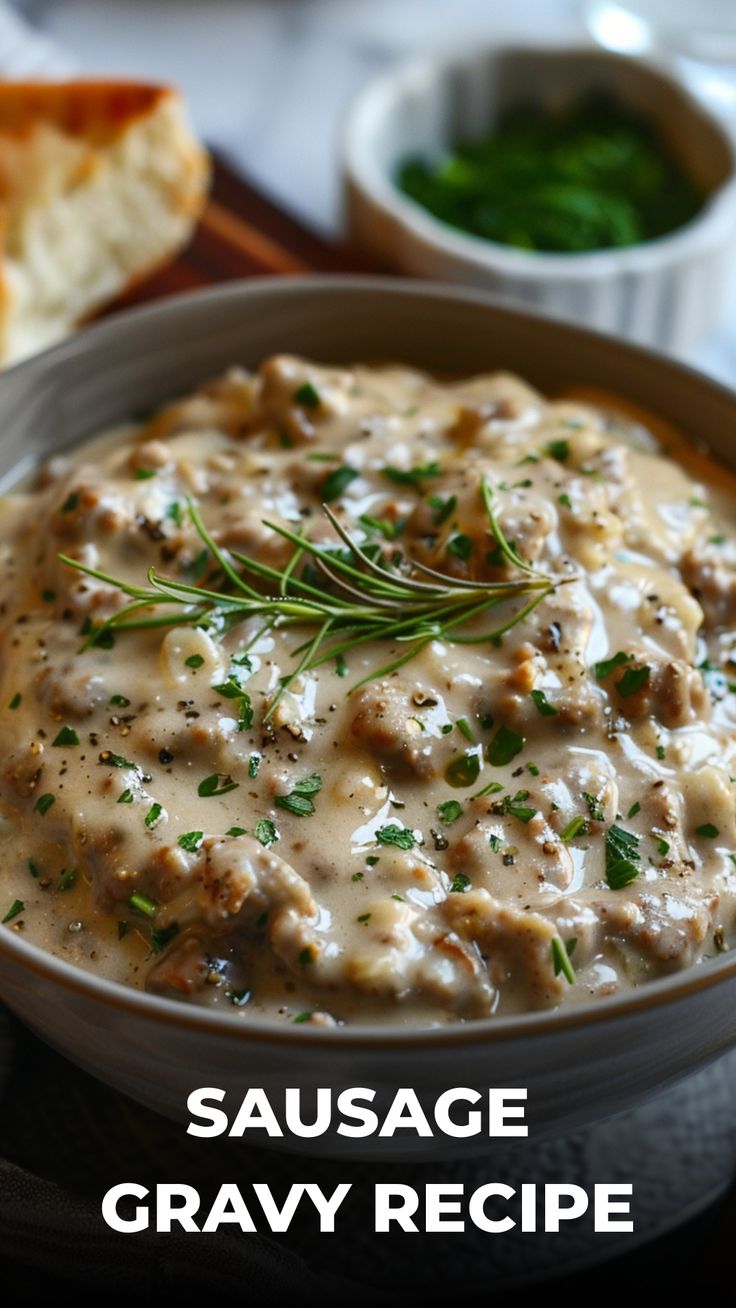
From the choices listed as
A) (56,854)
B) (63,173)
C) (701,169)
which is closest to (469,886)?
(56,854)

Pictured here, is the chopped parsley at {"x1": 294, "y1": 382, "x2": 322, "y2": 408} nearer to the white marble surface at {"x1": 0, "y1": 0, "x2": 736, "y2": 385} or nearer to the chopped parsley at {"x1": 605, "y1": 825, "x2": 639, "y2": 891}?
the chopped parsley at {"x1": 605, "y1": 825, "x2": 639, "y2": 891}

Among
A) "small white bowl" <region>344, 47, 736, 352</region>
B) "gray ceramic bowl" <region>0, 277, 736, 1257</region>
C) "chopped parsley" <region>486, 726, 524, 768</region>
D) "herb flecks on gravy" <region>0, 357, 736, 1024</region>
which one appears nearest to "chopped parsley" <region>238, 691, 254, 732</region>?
"herb flecks on gravy" <region>0, 357, 736, 1024</region>

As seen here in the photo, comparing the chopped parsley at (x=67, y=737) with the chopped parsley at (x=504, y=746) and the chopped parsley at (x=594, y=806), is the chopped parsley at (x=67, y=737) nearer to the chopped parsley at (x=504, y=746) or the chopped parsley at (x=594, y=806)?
the chopped parsley at (x=504, y=746)

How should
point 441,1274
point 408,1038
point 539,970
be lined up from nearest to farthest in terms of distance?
point 408,1038, point 539,970, point 441,1274

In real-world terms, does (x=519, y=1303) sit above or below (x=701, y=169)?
below

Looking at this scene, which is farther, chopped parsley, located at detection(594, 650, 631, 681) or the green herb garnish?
chopped parsley, located at detection(594, 650, 631, 681)

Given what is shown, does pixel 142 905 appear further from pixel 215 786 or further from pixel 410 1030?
pixel 410 1030

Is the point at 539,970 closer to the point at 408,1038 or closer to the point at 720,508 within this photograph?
the point at 408,1038
